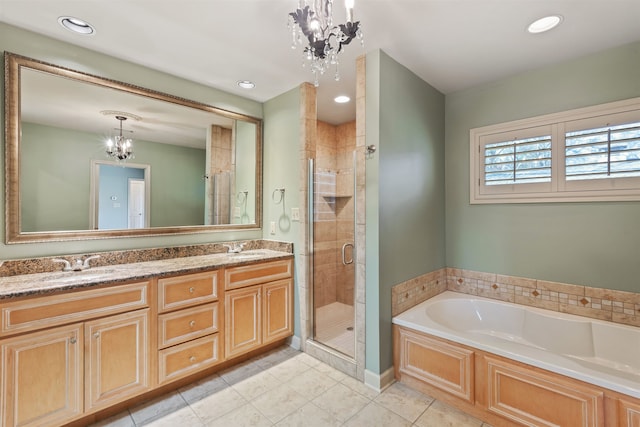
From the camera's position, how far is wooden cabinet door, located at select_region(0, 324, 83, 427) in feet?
4.84

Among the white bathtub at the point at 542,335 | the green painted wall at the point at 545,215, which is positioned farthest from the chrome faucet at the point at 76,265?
the green painted wall at the point at 545,215

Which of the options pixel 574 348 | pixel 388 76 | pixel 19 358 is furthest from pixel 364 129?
pixel 19 358

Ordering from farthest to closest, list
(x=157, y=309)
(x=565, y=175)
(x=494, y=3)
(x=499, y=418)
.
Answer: (x=565, y=175), (x=157, y=309), (x=499, y=418), (x=494, y=3)

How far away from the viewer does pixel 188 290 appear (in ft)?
6.94

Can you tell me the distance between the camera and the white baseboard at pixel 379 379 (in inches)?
84.4

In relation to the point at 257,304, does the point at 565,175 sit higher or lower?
higher

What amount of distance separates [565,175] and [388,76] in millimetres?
1668

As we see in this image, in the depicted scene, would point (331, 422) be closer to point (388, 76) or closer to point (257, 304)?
point (257, 304)

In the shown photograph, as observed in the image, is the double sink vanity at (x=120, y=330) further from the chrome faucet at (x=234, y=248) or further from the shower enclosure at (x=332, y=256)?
the shower enclosure at (x=332, y=256)

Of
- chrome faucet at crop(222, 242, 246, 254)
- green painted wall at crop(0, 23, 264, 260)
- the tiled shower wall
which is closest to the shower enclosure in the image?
the tiled shower wall

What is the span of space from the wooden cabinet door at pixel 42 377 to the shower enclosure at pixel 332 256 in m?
1.80

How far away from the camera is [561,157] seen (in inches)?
91.7

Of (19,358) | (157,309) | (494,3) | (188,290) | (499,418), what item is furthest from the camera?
(188,290)

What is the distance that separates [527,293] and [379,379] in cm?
154
